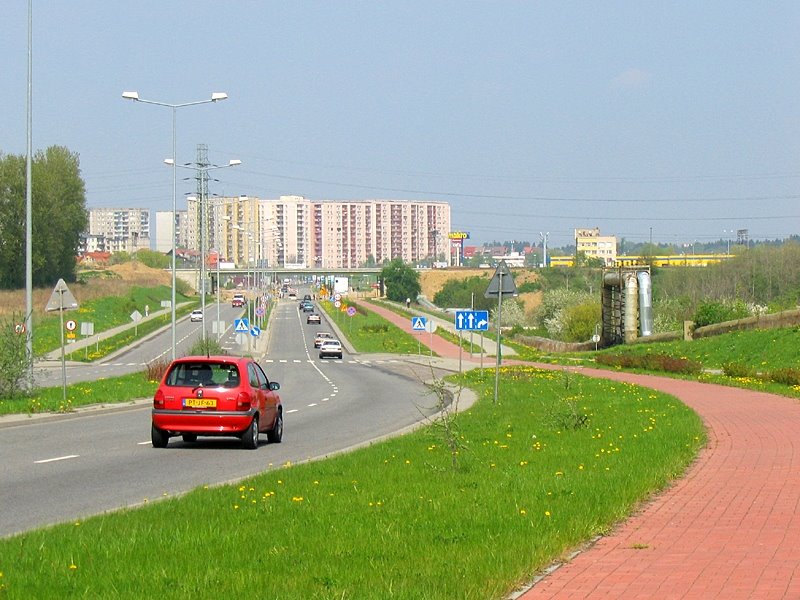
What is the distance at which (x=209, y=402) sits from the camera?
1941 centimetres

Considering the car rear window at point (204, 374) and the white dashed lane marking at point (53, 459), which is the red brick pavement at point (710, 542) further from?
the white dashed lane marking at point (53, 459)

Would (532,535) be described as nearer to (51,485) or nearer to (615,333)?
(51,485)

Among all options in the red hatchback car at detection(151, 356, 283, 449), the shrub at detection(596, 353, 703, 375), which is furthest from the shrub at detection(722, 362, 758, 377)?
the red hatchback car at detection(151, 356, 283, 449)

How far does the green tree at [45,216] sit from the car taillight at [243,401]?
8950cm

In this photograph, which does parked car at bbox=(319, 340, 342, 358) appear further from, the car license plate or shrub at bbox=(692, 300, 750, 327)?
the car license plate

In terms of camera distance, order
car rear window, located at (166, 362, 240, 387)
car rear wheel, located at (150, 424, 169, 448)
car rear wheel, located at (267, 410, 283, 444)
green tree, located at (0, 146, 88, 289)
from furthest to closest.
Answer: green tree, located at (0, 146, 88, 289), car rear wheel, located at (267, 410, 283, 444), car rear window, located at (166, 362, 240, 387), car rear wheel, located at (150, 424, 169, 448)

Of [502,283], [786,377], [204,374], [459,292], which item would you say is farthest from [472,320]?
[459,292]

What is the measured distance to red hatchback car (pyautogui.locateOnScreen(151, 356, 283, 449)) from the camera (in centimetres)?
1933

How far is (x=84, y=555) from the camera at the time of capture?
8023 mm

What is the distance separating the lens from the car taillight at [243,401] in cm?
1930

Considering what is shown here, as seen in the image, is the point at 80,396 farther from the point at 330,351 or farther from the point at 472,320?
the point at 330,351

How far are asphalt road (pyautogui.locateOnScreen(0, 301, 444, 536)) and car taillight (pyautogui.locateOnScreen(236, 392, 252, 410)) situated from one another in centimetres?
70

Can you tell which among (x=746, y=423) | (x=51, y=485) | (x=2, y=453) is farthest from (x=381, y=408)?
(x=51, y=485)

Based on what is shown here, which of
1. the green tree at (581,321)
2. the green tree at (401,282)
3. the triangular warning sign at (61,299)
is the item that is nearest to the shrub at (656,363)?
the triangular warning sign at (61,299)
